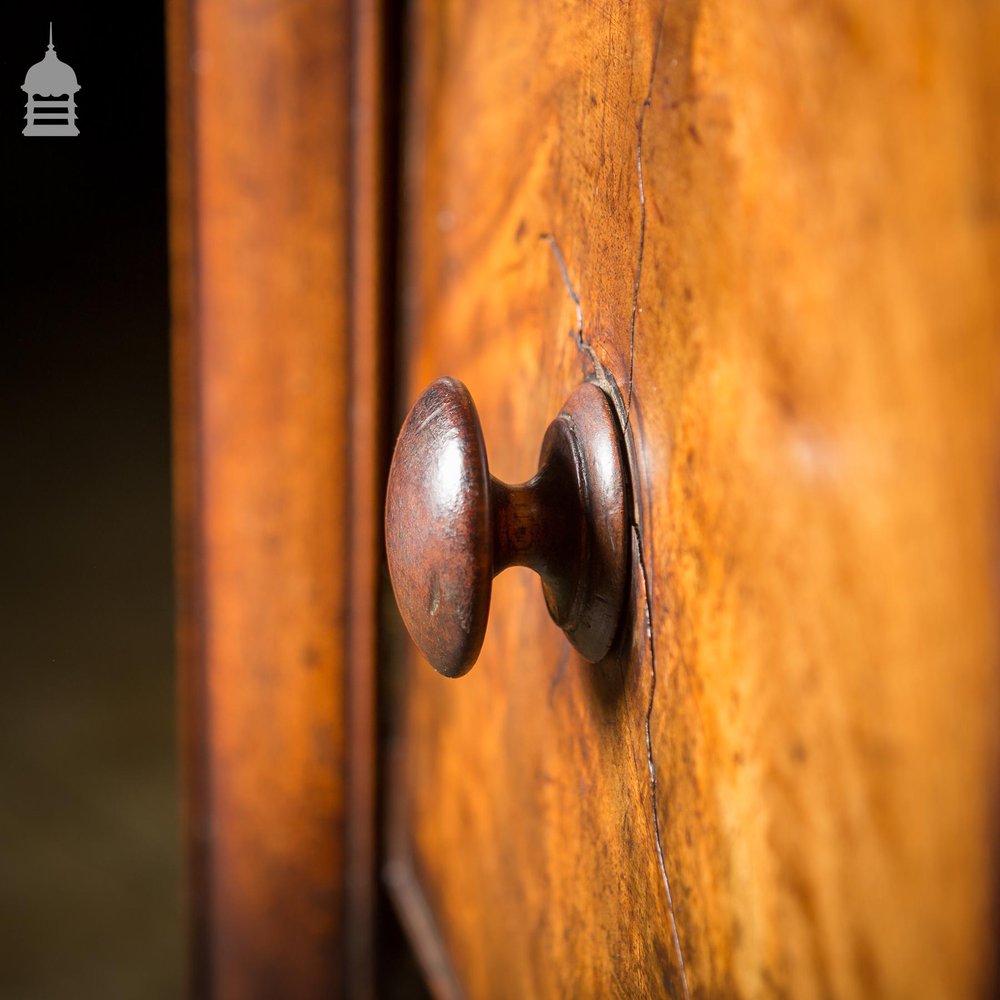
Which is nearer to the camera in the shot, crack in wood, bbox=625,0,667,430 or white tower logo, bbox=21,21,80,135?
crack in wood, bbox=625,0,667,430

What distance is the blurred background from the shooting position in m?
0.83

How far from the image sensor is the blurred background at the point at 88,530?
83 centimetres

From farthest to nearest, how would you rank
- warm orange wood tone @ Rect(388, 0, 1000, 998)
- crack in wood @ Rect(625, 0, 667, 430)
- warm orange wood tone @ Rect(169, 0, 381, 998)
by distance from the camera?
1. warm orange wood tone @ Rect(169, 0, 381, 998)
2. crack in wood @ Rect(625, 0, 667, 430)
3. warm orange wood tone @ Rect(388, 0, 1000, 998)

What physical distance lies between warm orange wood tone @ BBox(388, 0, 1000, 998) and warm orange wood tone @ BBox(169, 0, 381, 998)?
32 cm

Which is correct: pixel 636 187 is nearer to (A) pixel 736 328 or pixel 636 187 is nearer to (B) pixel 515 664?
(A) pixel 736 328

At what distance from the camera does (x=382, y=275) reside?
82cm

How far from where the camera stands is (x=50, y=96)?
0.81 m

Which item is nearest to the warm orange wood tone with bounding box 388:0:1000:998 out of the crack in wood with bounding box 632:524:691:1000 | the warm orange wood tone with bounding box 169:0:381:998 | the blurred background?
the crack in wood with bounding box 632:524:691:1000

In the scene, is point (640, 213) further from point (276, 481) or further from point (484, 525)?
point (276, 481)

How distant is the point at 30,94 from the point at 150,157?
0.32ft

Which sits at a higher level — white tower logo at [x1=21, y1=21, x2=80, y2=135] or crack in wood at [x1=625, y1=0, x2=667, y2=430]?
white tower logo at [x1=21, y1=21, x2=80, y2=135]

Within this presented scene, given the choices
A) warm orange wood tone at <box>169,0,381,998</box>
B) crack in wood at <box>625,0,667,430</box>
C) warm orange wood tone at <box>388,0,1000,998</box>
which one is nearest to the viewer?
warm orange wood tone at <box>388,0,1000,998</box>

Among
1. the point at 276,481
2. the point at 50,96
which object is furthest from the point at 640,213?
the point at 50,96

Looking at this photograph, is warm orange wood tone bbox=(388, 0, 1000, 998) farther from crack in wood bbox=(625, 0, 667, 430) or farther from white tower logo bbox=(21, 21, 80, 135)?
white tower logo bbox=(21, 21, 80, 135)
